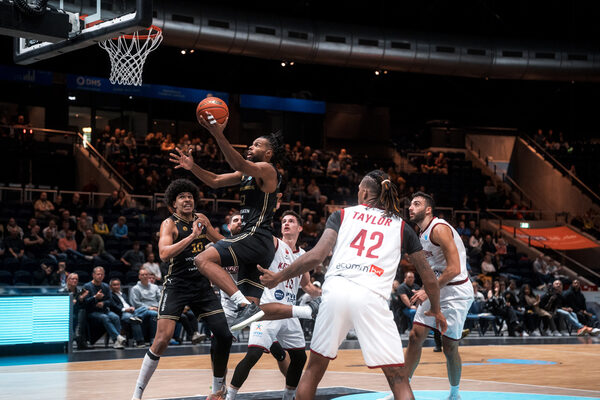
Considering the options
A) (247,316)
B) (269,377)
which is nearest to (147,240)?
(269,377)

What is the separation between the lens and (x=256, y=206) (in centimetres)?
608

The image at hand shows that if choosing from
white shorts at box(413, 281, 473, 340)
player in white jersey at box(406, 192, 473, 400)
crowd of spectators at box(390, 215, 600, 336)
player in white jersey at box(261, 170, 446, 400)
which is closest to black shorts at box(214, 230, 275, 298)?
player in white jersey at box(261, 170, 446, 400)

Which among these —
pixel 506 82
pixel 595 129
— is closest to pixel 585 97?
pixel 595 129

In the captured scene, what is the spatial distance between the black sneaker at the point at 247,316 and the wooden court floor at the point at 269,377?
7.49ft

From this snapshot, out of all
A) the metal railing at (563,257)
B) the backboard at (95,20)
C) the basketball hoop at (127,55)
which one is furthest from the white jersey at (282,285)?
the metal railing at (563,257)

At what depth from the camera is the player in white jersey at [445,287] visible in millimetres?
6793

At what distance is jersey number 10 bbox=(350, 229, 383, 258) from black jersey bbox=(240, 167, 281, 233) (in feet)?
4.69

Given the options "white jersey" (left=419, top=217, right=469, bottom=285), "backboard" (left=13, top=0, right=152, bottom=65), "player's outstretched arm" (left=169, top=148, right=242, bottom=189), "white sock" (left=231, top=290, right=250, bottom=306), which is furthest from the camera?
"backboard" (left=13, top=0, right=152, bottom=65)

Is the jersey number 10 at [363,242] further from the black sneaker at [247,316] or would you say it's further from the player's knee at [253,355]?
the player's knee at [253,355]

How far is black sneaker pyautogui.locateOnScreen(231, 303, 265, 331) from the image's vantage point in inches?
210

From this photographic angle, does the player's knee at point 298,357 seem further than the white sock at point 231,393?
Yes

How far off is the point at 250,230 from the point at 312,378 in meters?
1.71

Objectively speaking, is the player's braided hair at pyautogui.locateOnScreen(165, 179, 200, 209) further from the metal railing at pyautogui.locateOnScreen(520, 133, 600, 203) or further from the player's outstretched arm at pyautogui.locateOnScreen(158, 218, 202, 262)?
the metal railing at pyautogui.locateOnScreen(520, 133, 600, 203)

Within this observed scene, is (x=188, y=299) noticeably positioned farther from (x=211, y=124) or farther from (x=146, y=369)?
(x=211, y=124)
